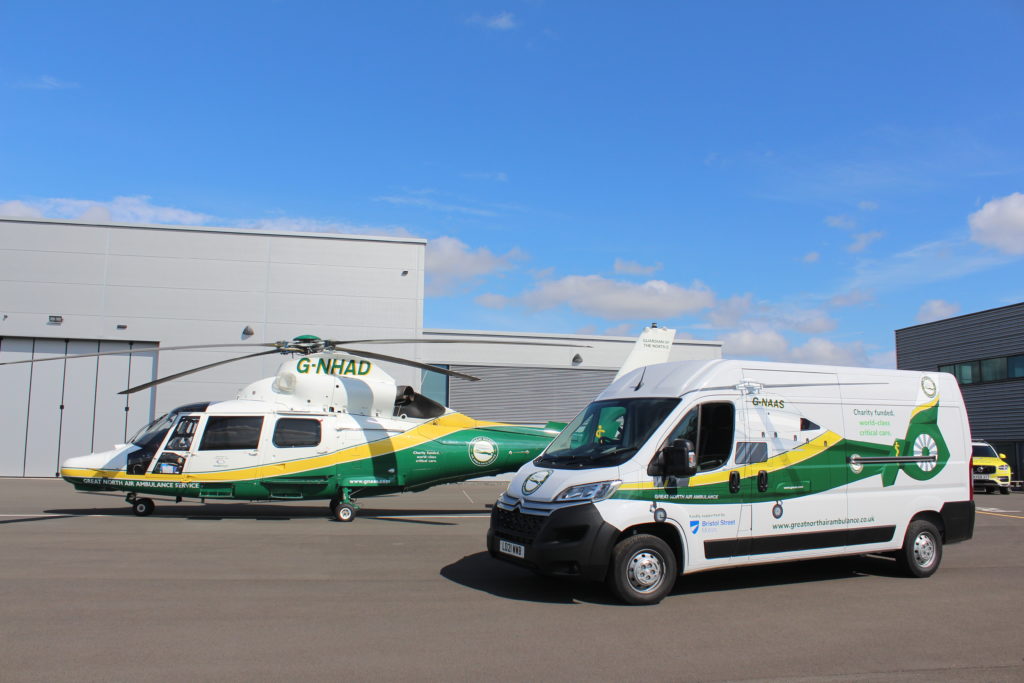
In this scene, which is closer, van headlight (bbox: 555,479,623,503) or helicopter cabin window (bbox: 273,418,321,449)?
van headlight (bbox: 555,479,623,503)

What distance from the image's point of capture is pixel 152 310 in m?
26.7

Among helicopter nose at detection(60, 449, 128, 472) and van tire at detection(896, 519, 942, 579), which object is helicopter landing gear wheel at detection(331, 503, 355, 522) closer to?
helicopter nose at detection(60, 449, 128, 472)

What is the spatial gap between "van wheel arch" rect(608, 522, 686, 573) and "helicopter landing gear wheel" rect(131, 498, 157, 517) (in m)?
10.9

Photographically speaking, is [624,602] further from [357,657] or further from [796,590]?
[357,657]

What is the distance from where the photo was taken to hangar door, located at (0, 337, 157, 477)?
2606cm

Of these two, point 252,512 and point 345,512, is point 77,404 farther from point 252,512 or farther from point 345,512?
point 345,512

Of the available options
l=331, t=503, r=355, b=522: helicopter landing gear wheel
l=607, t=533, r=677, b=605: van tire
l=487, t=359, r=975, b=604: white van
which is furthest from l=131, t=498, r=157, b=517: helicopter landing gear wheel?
l=607, t=533, r=677, b=605: van tire

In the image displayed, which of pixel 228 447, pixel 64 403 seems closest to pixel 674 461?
pixel 228 447

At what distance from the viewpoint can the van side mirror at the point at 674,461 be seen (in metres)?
7.03

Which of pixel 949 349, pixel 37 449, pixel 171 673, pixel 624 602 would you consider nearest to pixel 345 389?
pixel 624 602

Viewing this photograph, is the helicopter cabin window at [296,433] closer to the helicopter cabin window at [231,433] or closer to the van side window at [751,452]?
the helicopter cabin window at [231,433]

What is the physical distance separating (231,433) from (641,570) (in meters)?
9.57

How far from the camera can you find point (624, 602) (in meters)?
7.02

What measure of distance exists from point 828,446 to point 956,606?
1.97 meters
